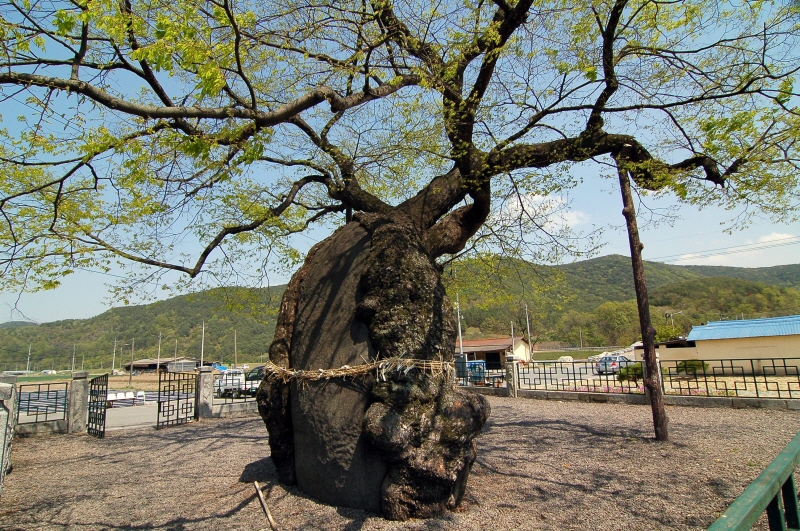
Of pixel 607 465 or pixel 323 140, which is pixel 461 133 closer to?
pixel 323 140

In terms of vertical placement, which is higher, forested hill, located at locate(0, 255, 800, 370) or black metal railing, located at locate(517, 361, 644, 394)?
forested hill, located at locate(0, 255, 800, 370)

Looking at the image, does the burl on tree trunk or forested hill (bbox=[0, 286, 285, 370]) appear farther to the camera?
forested hill (bbox=[0, 286, 285, 370])

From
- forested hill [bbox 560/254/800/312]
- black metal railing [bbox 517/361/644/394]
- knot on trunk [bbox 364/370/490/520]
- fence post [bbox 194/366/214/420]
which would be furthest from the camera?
forested hill [bbox 560/254/800/312]

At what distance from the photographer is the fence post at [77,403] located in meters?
10.8

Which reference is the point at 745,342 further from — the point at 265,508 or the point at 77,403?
the point at 77,403

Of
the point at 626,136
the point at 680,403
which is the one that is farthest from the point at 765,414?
the point at 626,136

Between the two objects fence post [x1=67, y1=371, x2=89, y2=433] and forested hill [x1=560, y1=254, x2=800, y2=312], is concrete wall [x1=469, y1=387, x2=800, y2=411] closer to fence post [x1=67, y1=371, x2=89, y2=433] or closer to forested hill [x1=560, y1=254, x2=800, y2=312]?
fence post [x1=67, y1=371, x2=89, y2=433]

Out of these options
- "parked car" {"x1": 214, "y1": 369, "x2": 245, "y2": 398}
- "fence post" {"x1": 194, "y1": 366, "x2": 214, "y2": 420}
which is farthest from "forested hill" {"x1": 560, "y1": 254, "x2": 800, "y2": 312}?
"fence post" {"x1": 194, "y1": 366, "x2": 214, "y2": 420}

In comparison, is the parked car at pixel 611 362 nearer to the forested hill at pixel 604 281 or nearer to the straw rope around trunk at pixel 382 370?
the straw rope around trunk at pixel 382 370

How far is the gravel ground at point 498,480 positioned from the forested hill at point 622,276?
6216 centimetres

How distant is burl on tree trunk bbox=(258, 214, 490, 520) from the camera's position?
4176mm

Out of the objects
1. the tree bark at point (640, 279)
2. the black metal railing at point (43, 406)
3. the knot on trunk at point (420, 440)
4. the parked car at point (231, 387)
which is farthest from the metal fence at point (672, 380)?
the black metal railing at point (43, 406)

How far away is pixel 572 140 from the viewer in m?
6.65

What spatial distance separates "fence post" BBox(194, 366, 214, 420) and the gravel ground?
122 inches
